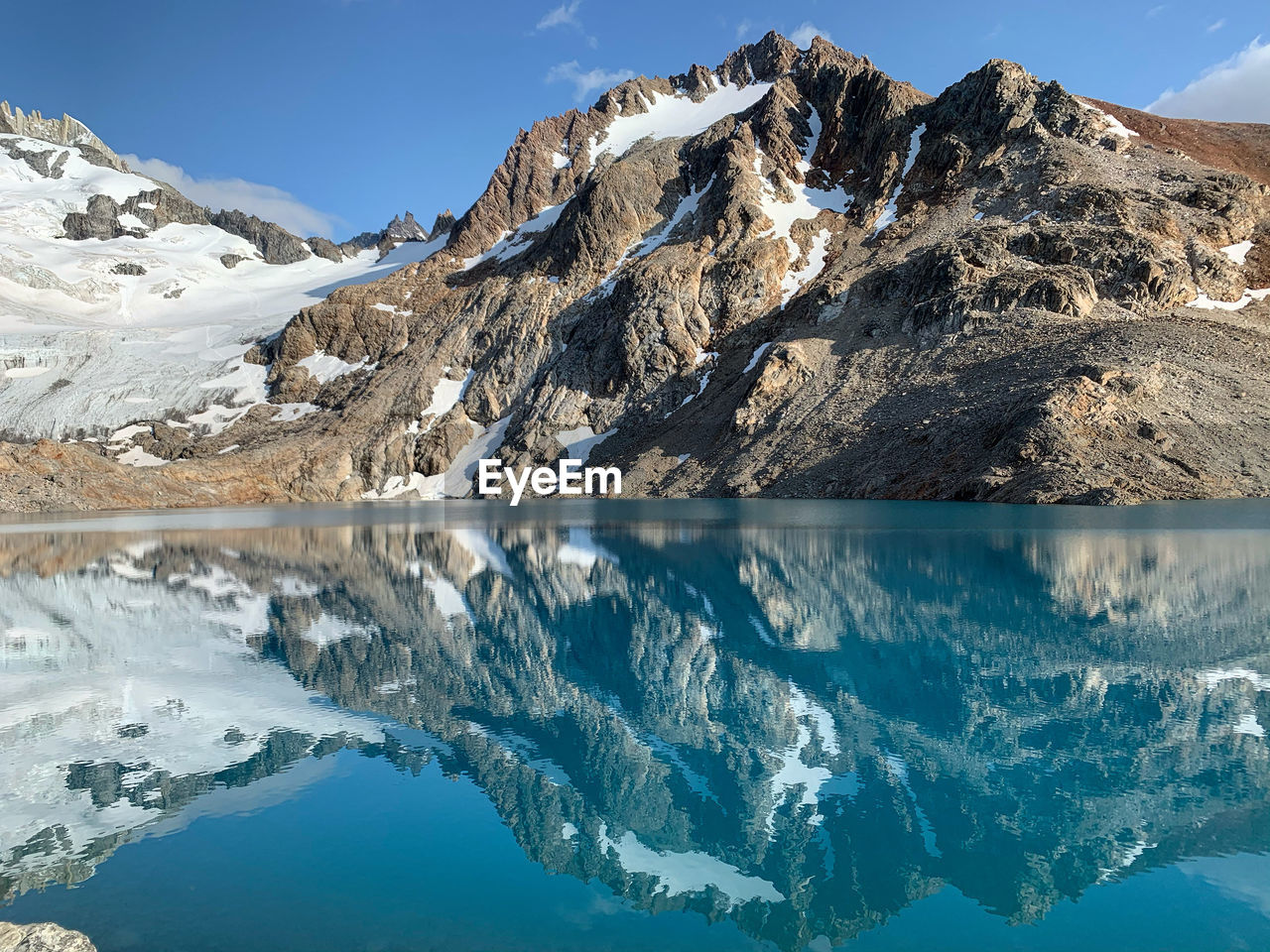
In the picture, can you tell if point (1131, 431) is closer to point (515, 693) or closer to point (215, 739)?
point (515, 693)

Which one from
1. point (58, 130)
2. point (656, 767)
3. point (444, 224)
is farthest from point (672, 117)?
point (58, 130)

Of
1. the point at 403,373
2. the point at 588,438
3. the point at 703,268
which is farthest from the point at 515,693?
the point at 403,373

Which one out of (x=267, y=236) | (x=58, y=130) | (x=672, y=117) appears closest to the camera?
(x=672, y=117)

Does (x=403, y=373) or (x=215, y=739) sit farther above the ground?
(x=403, y=373)

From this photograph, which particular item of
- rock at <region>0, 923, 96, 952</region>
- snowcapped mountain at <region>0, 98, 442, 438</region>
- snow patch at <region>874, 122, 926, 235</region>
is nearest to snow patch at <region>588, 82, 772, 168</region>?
snow patch at <region>874, 122, 926, 235</region>

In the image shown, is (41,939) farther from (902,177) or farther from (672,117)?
(672,117)

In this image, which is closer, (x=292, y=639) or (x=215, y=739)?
(x=215, y=739)

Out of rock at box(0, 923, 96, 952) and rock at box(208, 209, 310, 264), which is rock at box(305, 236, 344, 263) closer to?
rock at box(208, 209, 310, 264)
